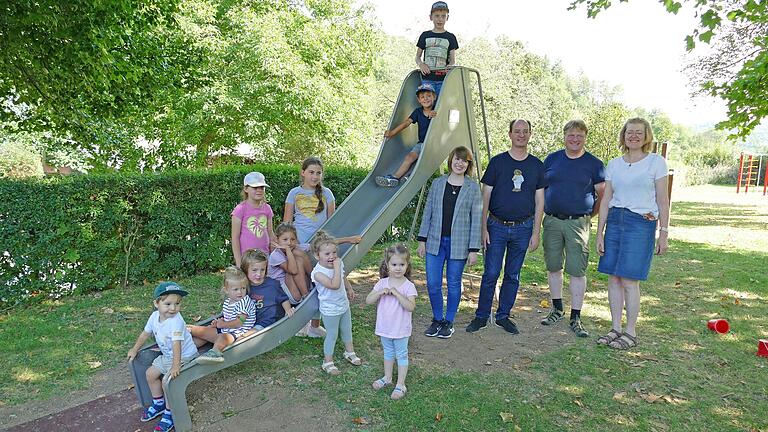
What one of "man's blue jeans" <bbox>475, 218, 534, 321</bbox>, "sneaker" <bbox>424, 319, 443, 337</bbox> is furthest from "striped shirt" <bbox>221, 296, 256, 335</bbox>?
"man's blue jeans" <bbox>475, 218, 534, 321</bbox>

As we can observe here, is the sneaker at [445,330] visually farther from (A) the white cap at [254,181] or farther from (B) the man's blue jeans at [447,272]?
(A) the white cap at [254,181]

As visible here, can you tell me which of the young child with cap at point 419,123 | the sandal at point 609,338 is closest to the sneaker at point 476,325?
the sandal at point 609,338

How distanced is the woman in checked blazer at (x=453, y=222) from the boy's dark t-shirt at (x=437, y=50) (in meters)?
1.57

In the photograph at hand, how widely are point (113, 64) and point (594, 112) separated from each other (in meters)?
22.0

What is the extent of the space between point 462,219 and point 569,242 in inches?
46.0

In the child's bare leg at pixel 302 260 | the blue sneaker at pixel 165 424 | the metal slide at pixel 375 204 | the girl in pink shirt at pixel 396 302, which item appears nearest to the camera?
the blue sneaker at pixel 165 424

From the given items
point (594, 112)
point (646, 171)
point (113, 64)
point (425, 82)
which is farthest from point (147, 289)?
point (594, 112)

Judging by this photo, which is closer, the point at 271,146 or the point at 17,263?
the point at 17,263

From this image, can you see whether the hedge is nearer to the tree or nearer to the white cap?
the white cap

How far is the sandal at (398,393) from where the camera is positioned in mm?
3822

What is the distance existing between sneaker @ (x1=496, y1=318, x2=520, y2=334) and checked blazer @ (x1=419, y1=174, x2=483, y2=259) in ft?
3.36

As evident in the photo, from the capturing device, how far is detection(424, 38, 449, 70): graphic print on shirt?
594cm

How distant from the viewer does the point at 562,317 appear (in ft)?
18.5

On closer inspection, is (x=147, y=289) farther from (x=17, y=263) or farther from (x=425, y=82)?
(x=425, y=82)
